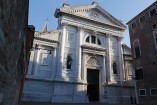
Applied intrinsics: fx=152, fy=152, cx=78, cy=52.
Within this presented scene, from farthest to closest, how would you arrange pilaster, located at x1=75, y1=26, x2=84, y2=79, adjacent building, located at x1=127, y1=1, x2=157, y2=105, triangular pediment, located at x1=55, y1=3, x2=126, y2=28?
triangular pediment, located at x1=55, y1=3, x2=126, y2=28 → pilaster, located at x1=75, y1=26, x2=84, y2=79 → adjacent building, located at x1=127, y1=1, x2=157, y2=105

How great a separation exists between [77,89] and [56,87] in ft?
8.47

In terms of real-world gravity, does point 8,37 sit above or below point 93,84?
above

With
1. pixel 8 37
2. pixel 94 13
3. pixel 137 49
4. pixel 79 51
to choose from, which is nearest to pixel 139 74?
pixel 137 49

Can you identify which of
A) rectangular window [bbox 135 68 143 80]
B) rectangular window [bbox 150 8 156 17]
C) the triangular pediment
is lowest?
rectangular window [bbox 135 68 143 80]

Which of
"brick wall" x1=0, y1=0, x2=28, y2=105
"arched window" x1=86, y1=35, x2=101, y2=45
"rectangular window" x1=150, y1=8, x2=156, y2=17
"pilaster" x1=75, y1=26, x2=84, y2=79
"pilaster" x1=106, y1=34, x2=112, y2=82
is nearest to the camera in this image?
"brick wall" x1=0, y1=0, x2=28, y2=105

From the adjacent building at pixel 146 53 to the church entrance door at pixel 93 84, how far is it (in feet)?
18.6

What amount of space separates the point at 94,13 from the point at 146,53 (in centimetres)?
1052

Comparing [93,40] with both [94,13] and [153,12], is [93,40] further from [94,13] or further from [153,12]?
[153,12]

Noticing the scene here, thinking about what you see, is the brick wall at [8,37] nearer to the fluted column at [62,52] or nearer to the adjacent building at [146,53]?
the adjacent building at [146,53]

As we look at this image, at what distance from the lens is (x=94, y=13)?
76.4 feet

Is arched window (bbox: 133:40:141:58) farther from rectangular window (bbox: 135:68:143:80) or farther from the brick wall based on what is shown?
the brick wall

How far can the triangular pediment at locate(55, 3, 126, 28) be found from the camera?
21.2 m

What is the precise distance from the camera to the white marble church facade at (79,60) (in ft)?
56.6

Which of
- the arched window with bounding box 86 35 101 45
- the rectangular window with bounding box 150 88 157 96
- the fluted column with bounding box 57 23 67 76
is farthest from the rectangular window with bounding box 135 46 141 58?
the fluted column with bounding box 57 23 67 76
